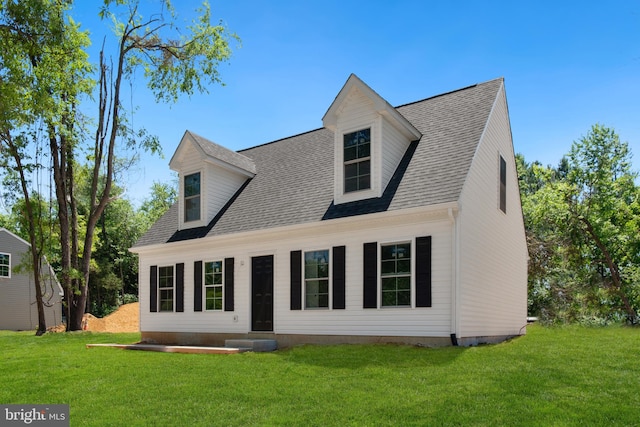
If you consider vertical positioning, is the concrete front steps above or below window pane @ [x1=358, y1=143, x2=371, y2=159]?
below

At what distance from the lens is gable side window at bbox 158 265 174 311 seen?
16.9 m

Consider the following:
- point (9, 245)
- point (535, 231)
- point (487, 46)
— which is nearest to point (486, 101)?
point (487, 46)

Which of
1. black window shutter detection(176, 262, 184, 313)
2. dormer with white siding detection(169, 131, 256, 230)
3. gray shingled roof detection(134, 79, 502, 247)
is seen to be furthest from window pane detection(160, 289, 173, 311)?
dormer with white siding detection(169, 131, 256, 230)

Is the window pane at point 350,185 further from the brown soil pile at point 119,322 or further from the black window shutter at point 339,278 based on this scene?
the brown soil pile at point 119,322

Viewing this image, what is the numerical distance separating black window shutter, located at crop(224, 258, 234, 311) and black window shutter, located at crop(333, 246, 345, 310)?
148 inches

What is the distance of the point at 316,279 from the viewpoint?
43.7ft

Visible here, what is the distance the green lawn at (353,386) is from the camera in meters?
6.40

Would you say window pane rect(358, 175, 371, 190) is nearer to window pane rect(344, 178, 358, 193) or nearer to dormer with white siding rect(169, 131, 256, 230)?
window pane rect(344, 178, 358, 193)

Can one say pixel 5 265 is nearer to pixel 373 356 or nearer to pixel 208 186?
pixel 208 186

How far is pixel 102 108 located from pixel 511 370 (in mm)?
18764

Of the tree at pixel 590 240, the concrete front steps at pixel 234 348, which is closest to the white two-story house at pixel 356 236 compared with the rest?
the concrete front steps at pixel 234 348

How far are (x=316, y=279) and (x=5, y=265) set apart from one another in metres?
26.7

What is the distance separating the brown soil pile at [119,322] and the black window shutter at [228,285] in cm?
1502

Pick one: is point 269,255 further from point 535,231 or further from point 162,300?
point 535,231
